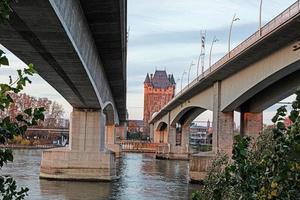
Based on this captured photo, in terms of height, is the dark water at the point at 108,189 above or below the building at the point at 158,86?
below

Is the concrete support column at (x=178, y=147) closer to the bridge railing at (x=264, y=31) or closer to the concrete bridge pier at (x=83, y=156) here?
the concrete bridge pier at (x=83, y=156)

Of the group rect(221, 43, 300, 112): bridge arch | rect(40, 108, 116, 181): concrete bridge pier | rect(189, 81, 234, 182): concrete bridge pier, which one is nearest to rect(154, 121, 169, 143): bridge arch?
rect(189, 81, 234, 182): concrete bridge pier

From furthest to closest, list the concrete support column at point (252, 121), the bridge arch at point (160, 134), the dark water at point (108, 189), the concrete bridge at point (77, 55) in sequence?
the bridge arch at point (160, 134) → the concrete support column at point (252, 121) → the dark water at point (108, 189) → the concrete bridge at point (77, 55)

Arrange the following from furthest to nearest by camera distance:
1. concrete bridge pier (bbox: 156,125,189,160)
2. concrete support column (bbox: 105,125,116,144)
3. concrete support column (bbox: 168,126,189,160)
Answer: concrete support column (bbox: 168,126,189,160) → concrete bridge pier (bbox: 156,125,189,160) → concrete support column (bbox: 105,125,116,144)

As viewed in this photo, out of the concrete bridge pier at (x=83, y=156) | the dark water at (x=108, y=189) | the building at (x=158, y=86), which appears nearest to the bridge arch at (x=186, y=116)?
the concrete bridge pier at (x=83, y=156)

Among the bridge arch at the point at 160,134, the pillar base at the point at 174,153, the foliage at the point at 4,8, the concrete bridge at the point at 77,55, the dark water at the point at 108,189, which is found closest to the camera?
the foliage at the point at 4,8

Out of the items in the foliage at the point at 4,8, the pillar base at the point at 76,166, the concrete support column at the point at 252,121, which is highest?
the concrete support column at the point at 252,121

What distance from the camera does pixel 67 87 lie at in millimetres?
31641

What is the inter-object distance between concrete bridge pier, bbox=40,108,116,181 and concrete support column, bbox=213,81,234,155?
9330 mm

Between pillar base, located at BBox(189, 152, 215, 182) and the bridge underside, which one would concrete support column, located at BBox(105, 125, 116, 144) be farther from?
the bridge underside

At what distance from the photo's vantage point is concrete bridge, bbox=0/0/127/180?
16.2 m

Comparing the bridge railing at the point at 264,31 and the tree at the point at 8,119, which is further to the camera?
the bridge railing at the point at 264,31

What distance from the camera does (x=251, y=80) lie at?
35562mm

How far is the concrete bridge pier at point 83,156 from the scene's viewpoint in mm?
39906
